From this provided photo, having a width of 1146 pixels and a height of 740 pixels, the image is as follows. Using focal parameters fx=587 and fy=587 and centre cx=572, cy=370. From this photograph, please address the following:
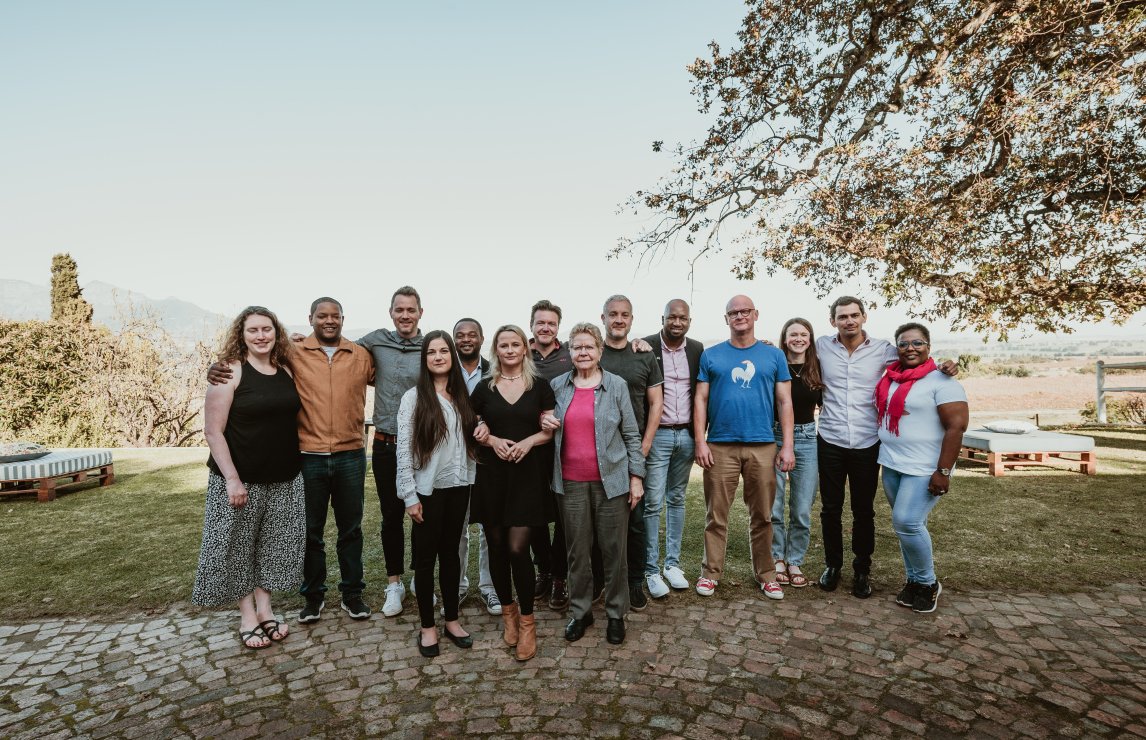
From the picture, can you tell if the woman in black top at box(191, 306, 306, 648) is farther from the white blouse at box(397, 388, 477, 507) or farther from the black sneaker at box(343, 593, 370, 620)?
the white blouse at box(397, 388, 477, 507)

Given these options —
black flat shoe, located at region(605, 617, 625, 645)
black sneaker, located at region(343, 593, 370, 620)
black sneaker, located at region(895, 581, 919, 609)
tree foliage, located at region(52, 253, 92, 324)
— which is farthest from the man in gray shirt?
tree foliage, located at region(52, 253, 92, 324)

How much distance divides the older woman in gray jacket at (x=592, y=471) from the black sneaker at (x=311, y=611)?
67.7 inches

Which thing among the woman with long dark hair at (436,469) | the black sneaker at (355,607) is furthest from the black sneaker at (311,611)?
the woman with long dark hair at (436,469)

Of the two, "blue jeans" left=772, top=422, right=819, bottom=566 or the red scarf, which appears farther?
"blue jeans" left=772, top=422, right=819, bottom=566

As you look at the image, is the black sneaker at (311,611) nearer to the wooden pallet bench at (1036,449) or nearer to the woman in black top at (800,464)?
the woman in black top at (800,464)

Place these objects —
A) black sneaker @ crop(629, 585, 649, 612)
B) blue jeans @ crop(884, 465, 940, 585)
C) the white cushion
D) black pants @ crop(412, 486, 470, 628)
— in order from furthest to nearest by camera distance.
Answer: the white cushion < black sneaker @ crop(629, 585, 649, 612) < blue jeans @ crop(884, 465, 940, 585) < black pants @ crop(412, 486, 470, 628)

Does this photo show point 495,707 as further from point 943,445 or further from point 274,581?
point 943,445

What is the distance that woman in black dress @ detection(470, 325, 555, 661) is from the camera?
138 inches

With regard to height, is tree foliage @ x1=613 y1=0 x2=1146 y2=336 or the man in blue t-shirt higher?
tree foliage @ x1=613 y1=0 x2=1146 y2=336

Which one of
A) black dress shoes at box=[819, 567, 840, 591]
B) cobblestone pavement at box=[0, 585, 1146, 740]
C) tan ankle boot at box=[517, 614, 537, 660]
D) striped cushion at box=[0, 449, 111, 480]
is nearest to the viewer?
cobblestone pavement at box=[0, 585, 1146, 740]

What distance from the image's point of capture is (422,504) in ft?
11.5

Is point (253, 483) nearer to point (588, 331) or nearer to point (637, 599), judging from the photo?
point (588, 331)

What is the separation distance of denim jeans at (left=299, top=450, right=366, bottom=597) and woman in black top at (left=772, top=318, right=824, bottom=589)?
3093mm

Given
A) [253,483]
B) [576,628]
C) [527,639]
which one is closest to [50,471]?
[253,483]
